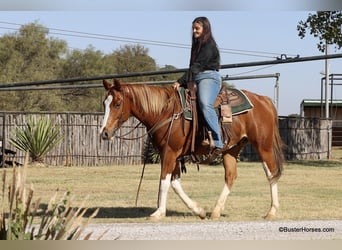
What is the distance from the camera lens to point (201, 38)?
9.32m

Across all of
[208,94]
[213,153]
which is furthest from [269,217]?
[208,94]

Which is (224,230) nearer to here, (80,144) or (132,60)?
(80,144)

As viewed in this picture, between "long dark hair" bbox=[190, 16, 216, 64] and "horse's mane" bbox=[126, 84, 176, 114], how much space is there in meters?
0.63

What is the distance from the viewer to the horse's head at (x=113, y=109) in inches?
368

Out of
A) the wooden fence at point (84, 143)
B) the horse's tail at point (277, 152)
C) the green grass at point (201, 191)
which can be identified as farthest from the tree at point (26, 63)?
the horse's tail at point (277, 152)

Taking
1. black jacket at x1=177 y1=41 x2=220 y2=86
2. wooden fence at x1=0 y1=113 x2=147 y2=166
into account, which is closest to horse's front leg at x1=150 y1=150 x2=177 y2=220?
black jacket at x1=177 y1=41 x2=220 y2=86

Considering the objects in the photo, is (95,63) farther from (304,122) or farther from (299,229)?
(299,229)

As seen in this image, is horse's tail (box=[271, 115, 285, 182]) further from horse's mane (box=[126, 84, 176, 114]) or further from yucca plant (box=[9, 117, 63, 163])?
yucca plant (box=[9, 117, 63, 163])

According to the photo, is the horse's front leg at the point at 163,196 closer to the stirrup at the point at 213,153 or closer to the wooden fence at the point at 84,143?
the stirrup at the point at 213,153

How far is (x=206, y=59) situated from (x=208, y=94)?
0.51 meters

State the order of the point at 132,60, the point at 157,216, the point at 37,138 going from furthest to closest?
the point at 132,60, the point at 37,138, the point at 157,216

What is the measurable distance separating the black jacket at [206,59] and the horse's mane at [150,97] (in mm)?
551

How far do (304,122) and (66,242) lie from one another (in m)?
24.5

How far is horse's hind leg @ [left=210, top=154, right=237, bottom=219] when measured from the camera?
999 cm
